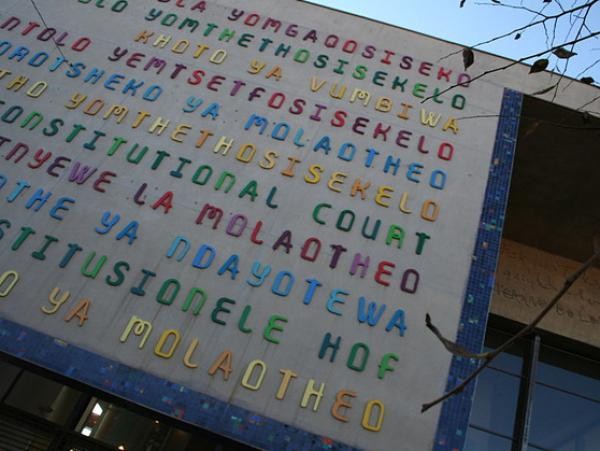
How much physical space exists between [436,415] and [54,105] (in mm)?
7167

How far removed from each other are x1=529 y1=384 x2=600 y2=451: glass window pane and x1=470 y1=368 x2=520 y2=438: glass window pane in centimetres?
36

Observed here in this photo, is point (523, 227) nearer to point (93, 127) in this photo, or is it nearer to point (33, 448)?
point (93, 127)

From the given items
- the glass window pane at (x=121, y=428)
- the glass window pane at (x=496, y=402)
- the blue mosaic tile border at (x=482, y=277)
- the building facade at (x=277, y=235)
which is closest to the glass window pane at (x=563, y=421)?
the building facade at (x=277, y=235)

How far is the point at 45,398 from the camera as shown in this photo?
21.0 feet

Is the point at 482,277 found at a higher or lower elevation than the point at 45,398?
higher

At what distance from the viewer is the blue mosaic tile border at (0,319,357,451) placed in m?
5.78

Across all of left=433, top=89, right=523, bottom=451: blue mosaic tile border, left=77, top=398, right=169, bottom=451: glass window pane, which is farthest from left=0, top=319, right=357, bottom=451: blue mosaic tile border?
left=433, top=89, right=523, bottom=451: blue mosaic tile border

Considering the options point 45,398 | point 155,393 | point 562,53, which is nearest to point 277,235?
point 155,393

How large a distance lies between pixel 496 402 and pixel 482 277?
9.24 ft

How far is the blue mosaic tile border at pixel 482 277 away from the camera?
6.03 meters

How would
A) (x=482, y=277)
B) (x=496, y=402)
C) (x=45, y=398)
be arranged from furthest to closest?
(x=496, y=402) → (x=482, y=277) → (x=45, y=398)

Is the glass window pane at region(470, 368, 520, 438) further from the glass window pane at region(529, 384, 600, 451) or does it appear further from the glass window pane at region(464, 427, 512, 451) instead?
the glass window pane at region(529, 384, 600, 451)

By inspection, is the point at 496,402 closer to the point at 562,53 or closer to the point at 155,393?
the point at 155,393

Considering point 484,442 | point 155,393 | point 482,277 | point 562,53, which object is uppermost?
point 482,277
